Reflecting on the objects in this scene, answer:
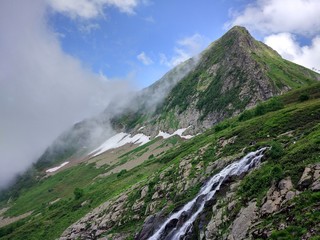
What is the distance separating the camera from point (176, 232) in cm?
4512

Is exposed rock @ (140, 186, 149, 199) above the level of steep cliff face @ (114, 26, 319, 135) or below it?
below

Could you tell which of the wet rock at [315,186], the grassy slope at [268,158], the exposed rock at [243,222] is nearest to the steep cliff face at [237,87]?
the grassy slope at [268,158]

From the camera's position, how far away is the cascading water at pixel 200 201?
147 feet

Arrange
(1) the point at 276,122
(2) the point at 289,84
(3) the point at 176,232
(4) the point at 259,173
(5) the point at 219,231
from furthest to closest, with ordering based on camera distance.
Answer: (2) the point at 289,84
(1) the point at 276,122
(3) the point at 176,232
(4) the point at 259,173
(5) the point at 219,231

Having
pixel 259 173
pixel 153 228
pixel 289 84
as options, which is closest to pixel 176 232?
pixel 153 228

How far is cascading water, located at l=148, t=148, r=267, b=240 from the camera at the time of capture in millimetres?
44688

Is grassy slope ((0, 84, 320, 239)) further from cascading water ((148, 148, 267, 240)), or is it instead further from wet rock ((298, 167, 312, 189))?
cascading water ((148, 148, 267, 240))

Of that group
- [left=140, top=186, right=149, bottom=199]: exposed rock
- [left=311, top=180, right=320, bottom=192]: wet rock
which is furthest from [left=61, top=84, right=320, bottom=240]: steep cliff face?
[left=140, top=186, right=149, bottom=199]: exposed rock

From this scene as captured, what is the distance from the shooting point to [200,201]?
153ft

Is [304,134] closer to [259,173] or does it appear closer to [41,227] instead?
[259,173]

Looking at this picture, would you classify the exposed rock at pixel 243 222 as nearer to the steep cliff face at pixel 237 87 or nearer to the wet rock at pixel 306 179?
the wet rock at pixel 306 179

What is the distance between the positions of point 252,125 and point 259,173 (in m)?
27.0

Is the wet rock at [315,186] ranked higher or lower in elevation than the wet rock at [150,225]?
higher

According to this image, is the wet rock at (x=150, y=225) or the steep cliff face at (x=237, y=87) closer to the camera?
the wet rock at (x=150, y=225)
